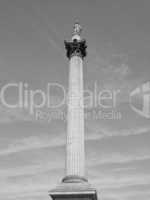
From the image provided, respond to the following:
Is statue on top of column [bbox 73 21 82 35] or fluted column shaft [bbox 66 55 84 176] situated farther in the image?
statue on top of column [bbox 73 21 82 35]

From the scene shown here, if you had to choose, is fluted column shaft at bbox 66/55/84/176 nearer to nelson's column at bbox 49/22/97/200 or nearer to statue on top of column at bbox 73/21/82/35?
nelson's column at bbox 49/22/97/200

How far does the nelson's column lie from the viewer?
92.1 ft

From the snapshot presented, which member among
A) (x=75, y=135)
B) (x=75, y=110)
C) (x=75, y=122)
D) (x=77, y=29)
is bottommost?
(x=75, y=135)

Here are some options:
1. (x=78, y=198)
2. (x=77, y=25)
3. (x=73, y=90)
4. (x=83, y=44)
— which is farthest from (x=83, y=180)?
(x=77, y=25)

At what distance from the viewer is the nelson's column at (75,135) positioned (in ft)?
92.1

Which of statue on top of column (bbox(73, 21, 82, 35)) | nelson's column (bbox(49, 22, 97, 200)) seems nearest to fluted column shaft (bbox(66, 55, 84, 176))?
nelson's column (bbox(49, 22, 97, 200))

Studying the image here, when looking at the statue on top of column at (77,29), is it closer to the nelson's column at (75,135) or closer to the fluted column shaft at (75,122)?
the nelson's column at (75,135)

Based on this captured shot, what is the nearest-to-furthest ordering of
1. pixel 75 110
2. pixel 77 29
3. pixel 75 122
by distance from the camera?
pixel 75 122, pixel 75 110, pixel 77 29

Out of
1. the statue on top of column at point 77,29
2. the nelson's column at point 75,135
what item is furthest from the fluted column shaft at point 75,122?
the statue on top of column at point 77,29

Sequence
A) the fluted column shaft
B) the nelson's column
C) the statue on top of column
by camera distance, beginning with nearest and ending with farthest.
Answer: the nelson's column, the fluted column shaft, the statue on top of column

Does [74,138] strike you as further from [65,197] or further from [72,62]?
[72,62]

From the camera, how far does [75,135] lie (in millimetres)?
31281

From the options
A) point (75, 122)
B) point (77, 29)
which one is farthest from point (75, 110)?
point (77, 29)

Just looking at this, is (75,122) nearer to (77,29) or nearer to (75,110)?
(75,110)
